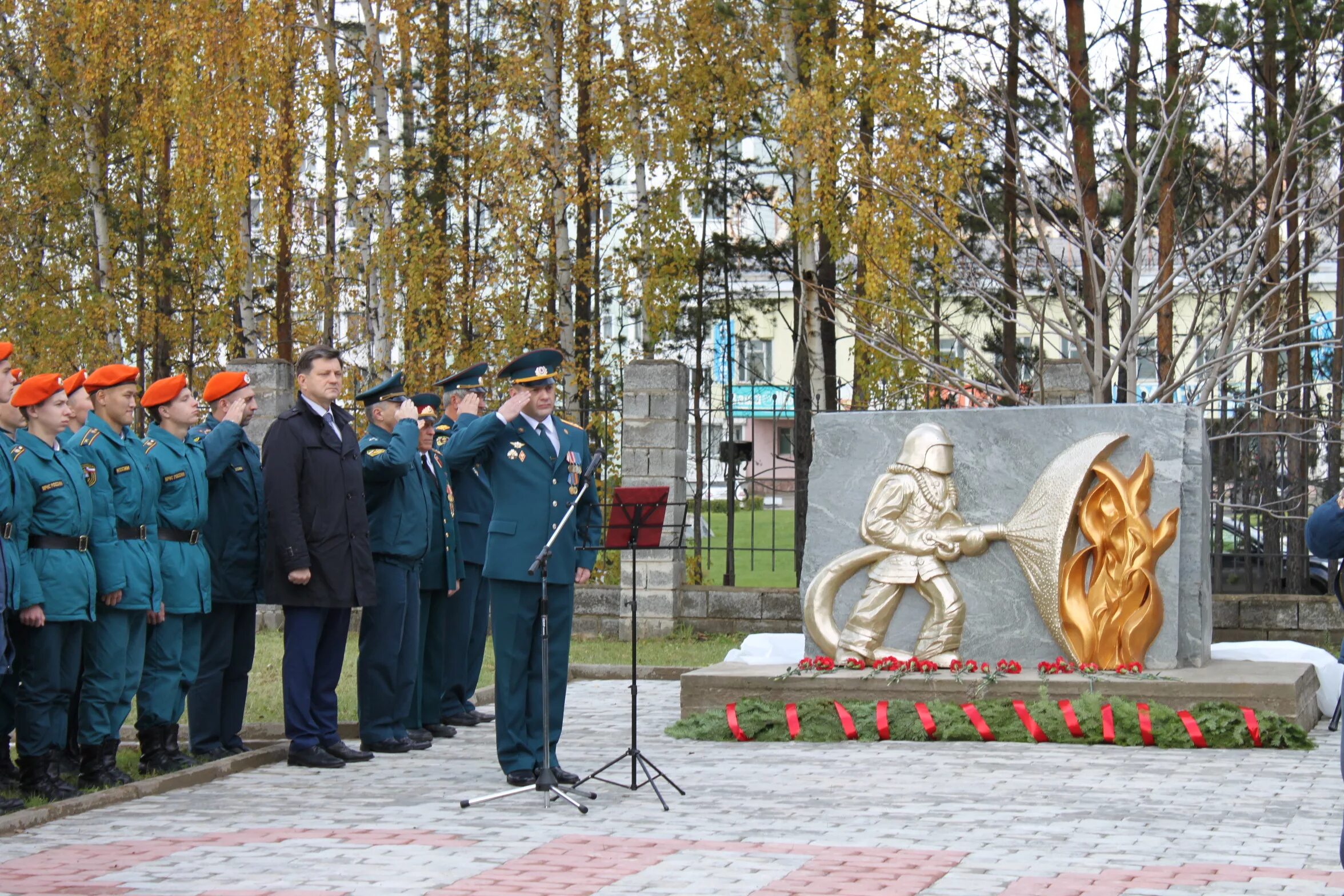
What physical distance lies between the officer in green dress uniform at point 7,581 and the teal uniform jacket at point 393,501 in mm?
2029

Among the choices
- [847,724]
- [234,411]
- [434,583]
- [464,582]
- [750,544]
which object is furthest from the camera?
[750,544]

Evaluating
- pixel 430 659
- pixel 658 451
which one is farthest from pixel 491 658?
pixel 430 659

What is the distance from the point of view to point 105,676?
7430 millimetres

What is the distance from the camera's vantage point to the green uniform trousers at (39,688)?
7.05 m

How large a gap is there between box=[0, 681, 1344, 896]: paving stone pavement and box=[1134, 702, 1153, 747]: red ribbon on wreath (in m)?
0.08

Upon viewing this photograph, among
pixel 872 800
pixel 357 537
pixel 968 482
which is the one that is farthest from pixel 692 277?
pixel 872 800

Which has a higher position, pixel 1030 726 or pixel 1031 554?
pixel 1031 554

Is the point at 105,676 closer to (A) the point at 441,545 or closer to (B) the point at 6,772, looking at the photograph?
(B) the point at 6,772

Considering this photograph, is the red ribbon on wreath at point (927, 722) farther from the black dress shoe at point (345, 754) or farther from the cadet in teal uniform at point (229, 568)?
the cadet in teal uniform at point (229, 568)

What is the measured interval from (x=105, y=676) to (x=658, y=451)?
752 centimetres

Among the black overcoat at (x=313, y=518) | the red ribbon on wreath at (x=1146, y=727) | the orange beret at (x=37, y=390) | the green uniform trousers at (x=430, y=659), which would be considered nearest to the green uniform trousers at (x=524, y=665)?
the black overcoat at (x=313, y=518)

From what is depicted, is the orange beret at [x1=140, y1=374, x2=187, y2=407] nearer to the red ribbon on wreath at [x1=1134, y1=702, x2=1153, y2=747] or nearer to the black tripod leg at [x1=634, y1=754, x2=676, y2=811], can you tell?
the black tripod leg at [x1=634, y1=754, x2=676, y2=811]

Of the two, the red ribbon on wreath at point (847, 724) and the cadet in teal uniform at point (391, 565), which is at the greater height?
the cadet in teal uniform at point (391, 565)

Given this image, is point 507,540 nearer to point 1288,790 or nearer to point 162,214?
point 1288,790
